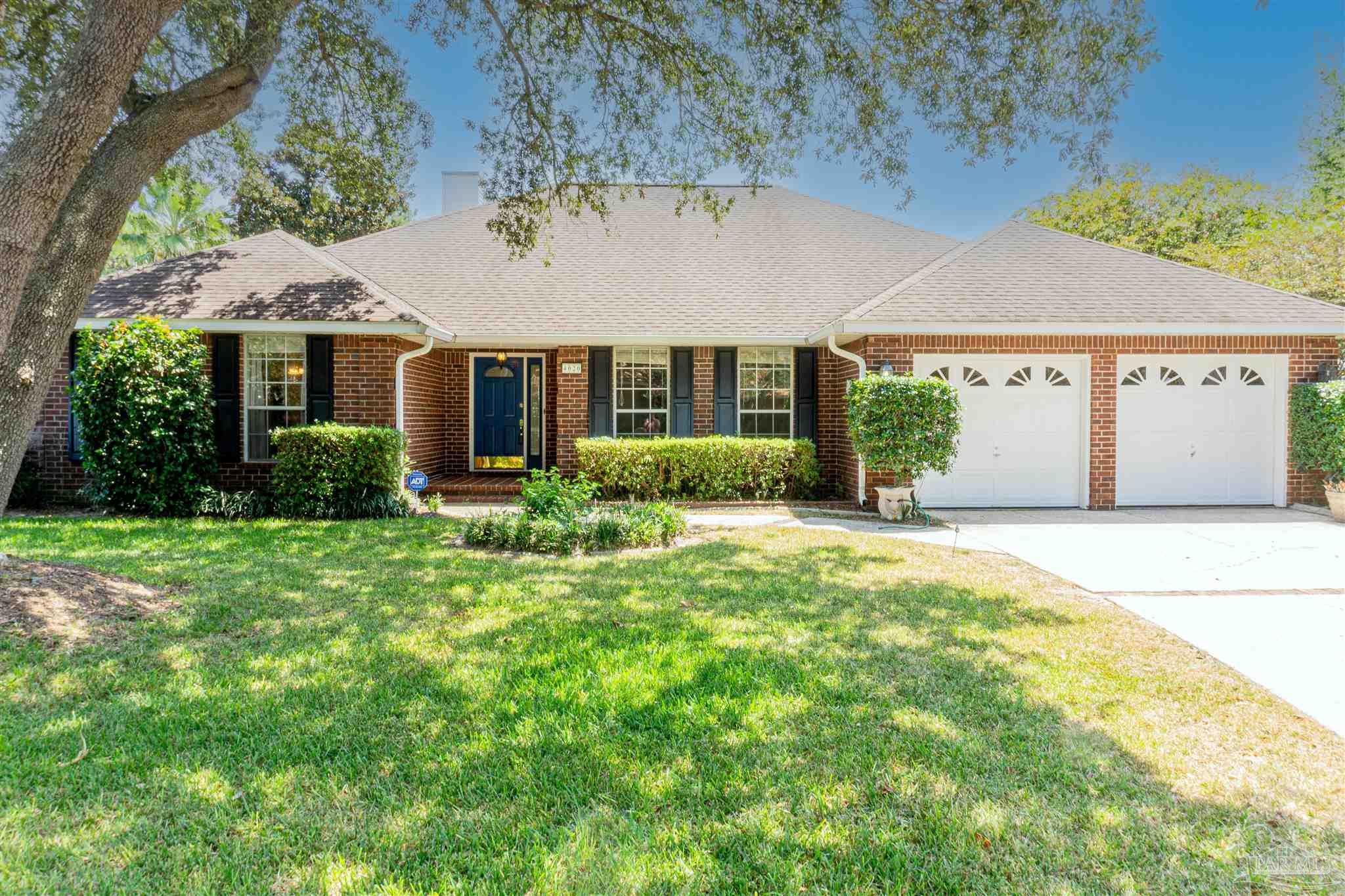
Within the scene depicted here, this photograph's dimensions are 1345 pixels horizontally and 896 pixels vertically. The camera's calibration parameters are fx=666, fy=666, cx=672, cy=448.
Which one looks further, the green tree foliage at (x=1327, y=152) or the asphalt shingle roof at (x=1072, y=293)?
the green tree foliage at (x=1327, y=152)

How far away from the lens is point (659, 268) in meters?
13.1

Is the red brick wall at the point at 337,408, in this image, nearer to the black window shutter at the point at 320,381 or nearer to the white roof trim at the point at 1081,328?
the black window shutter at the point at 320,381

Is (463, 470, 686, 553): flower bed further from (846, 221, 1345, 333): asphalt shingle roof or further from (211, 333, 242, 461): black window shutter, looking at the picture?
(211, 333, 242, 461): black window shutter

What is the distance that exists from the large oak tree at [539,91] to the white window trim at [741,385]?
3.93 metres

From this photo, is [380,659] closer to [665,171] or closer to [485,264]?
[665,171]

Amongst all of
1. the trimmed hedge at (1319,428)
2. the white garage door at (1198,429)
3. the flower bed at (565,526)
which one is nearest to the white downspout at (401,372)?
the flower bed at (565,526)

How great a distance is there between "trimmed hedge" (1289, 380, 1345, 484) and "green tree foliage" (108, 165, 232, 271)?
2751 centimetres

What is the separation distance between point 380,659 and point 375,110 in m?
8.28

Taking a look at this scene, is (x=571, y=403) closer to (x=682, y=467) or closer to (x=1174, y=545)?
(x=682, y=467)

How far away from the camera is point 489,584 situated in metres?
5.64

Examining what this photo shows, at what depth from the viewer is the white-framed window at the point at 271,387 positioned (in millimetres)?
10258

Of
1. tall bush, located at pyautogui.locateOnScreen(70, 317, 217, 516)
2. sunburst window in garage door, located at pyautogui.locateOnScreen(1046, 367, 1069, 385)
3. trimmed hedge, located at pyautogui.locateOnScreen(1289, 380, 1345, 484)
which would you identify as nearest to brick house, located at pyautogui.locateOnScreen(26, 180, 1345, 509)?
sunburst window in garage door, located at pyautogui.locateOnScreen(1046, 367, 1069, 385)

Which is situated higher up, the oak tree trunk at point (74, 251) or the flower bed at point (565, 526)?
the oak tree trunk at point (74, 251)

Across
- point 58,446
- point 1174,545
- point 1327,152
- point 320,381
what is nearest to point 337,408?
point 320,381
